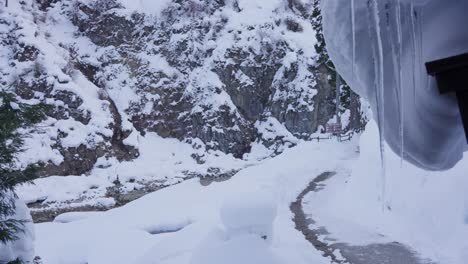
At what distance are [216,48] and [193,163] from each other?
10.5 m

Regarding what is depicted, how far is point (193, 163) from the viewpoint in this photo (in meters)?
28.1

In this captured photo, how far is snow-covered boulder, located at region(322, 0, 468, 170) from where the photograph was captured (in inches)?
131

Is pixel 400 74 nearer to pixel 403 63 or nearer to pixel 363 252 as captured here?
pixel 403 63

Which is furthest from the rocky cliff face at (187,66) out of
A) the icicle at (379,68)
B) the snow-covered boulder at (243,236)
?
the icicle at (379,68)

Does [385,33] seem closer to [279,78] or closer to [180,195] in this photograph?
[180,195]

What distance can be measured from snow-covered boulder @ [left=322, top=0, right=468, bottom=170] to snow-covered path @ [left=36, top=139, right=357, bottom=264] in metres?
2.97

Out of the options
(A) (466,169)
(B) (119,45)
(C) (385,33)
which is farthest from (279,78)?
(C) (385,33)

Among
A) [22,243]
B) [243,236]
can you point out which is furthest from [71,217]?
[243,236]

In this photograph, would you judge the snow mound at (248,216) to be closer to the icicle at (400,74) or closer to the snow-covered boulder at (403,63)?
the snow-covered boulder at (403,63)

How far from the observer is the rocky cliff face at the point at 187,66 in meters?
29.4

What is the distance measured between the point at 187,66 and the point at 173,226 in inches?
911

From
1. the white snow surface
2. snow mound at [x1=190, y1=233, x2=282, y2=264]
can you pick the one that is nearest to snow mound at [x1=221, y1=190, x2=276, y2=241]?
snow mound at [x1=190, y1=233, x2=282, y2=264]

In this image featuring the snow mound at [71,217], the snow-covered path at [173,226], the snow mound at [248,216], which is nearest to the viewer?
the snow mound at [248,216]

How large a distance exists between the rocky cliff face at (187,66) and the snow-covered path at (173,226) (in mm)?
11570
